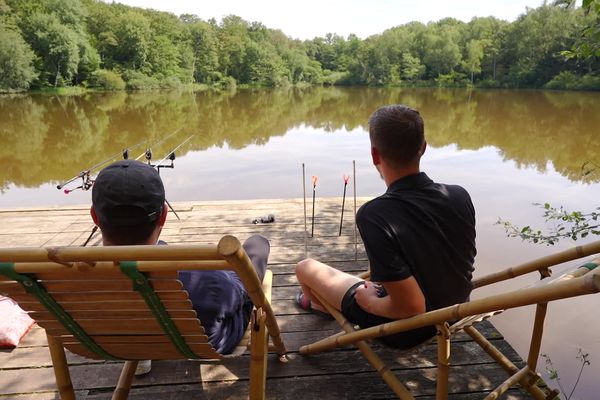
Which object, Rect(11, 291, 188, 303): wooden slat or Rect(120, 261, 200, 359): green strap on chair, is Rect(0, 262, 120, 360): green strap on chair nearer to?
Rect(11, 291, 188, 303): wooden slat

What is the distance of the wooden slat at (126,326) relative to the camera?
1.38 metres

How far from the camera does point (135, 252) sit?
1067mm

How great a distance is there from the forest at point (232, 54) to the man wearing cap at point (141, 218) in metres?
31.3

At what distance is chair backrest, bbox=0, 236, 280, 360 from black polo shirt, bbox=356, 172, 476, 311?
467mm

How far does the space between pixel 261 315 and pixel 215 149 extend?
35.2ft

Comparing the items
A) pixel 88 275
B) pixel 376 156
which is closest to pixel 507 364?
pixel 376 156

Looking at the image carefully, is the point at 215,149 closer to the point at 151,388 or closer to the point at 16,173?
the point at 16,173

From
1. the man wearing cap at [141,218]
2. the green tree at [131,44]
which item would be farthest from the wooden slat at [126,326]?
the green tree at [131,44]

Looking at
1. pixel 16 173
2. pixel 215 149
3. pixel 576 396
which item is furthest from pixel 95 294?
pixel 215 149

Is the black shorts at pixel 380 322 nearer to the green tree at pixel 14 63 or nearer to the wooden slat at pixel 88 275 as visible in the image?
the wooden slat at pixel 88 275

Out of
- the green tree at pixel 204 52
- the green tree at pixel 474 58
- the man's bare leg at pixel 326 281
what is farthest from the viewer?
the green tree at pixel 204 52

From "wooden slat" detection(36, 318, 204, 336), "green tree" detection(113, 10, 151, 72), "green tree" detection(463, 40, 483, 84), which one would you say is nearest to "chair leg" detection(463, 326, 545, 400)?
"wooden slat" detection(36, 318, 204, 336)

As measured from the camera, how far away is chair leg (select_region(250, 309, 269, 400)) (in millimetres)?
1438

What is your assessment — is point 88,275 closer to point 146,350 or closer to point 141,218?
point 141,218
